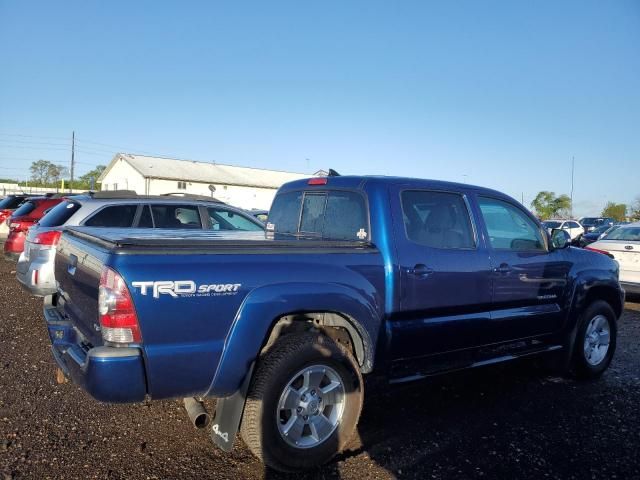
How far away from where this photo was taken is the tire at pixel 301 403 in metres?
3.09

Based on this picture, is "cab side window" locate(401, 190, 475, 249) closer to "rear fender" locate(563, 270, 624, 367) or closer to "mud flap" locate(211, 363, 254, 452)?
"rear fender" locate(563, 270, 624, 367)

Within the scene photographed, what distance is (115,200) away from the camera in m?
7.07

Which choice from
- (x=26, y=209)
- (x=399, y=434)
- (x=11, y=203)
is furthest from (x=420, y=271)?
(x=11, y=203)

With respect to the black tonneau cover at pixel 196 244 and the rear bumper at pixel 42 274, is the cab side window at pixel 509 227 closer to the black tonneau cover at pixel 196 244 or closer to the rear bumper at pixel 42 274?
the black tonneau cover at pixel 196 244

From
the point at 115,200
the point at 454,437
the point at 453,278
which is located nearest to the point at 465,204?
the point at 453,278

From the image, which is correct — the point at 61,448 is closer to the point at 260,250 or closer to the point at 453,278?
the point at 260,250

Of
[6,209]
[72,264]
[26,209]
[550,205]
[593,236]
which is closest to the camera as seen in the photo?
[72,264]

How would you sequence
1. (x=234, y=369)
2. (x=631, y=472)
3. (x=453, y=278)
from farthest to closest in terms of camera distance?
(x=453, y=278), (x=631, y=472), (x=234, y=369)

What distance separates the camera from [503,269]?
14.5ft

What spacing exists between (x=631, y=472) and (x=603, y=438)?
0.52 m

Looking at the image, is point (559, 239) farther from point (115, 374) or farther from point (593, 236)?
point (593, 236)

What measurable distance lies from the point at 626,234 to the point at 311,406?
30.0 feet

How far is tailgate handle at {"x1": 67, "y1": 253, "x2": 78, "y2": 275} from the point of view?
136 inches

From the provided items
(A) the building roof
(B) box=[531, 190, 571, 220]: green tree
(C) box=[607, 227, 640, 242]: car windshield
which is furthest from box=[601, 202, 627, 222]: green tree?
(C) box=[607, 227, 640, 242]: car windshield
